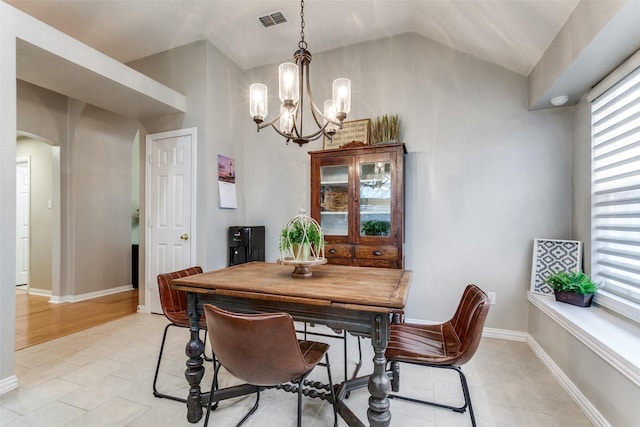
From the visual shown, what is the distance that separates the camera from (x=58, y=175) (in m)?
4.25

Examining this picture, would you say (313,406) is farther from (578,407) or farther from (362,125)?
(362,125)

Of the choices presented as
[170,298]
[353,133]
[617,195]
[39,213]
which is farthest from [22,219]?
[617,195]

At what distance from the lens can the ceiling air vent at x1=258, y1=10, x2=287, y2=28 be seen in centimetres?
297

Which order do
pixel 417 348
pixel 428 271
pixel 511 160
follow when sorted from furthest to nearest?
pixel 428 271 → pixel 511 160 → pixel 417 348

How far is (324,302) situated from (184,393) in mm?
1427

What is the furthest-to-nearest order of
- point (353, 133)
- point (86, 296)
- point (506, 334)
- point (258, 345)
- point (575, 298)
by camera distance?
point (86, 296) < point (353, 133) < point (506, 334) < point (575, 298) < point (258, 345)

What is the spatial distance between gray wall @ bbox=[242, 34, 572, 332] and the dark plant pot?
1.71 feet

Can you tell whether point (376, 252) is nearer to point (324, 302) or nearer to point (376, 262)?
point (376, 262)

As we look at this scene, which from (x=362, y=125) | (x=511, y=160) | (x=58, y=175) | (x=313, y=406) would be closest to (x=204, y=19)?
(x=362, y=125)

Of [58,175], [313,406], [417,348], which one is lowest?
[313,406]

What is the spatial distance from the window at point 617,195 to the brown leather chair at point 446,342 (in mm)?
1118

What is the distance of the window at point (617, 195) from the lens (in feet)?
6.33

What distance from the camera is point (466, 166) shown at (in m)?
3.10

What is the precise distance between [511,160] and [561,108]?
605 mm
